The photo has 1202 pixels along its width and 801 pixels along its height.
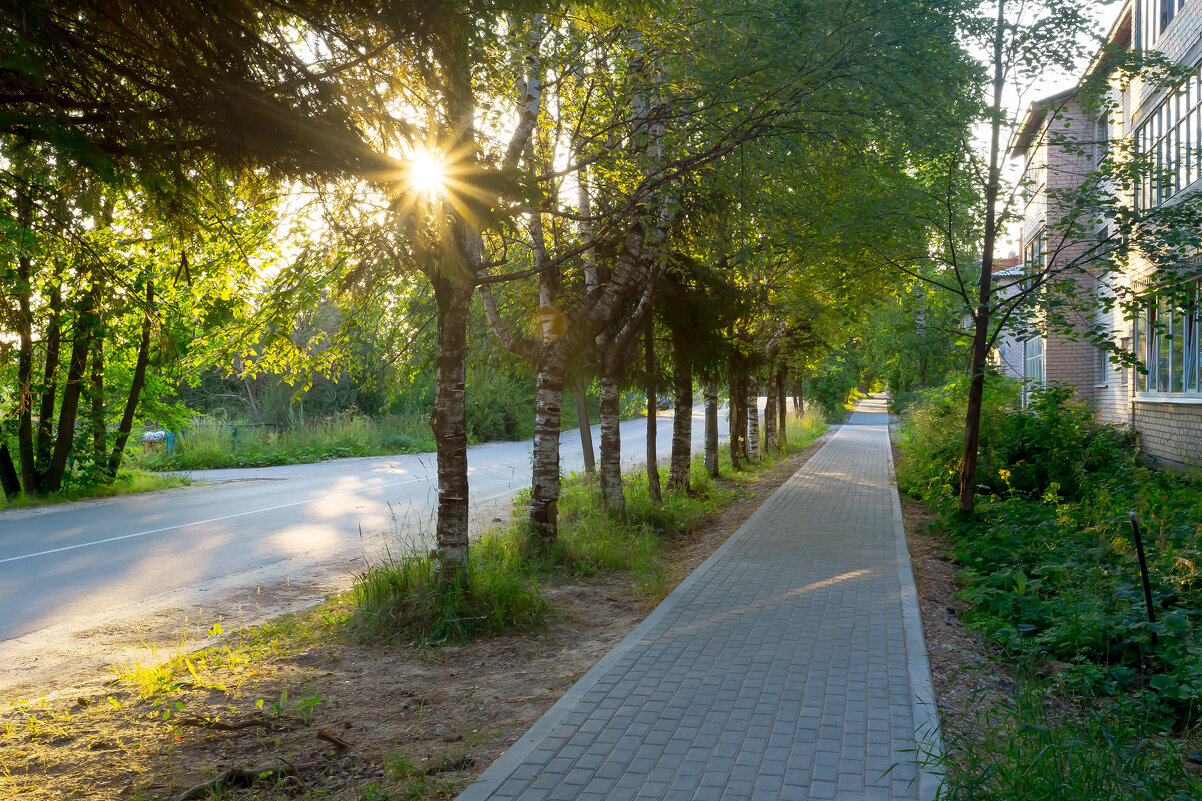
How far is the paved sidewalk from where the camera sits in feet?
13.2

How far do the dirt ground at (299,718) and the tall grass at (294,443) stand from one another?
19.2 m

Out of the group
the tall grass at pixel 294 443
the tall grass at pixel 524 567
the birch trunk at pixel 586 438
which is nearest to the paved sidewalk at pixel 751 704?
the tall grass at pixel 524 567

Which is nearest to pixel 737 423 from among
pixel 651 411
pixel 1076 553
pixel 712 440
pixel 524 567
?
pixel 712 440

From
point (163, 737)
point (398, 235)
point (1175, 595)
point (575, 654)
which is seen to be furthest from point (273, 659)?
point (1175, 595)

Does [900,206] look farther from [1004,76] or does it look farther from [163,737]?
[163,737]

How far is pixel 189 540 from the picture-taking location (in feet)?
38.8

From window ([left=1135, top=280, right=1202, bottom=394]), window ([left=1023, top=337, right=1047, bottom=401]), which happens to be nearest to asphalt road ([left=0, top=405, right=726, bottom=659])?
window ([left=1135, top=280, right=1202, bottom=394])

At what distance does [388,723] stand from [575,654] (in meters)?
1.78

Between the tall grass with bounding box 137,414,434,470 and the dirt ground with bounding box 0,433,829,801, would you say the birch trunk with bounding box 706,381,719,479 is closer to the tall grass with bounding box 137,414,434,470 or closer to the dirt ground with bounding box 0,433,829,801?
the dirt ground with bounding box 0,433,829,801

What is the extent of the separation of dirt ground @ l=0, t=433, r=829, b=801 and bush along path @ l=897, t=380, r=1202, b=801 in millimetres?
2575

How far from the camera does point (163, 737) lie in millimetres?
4773

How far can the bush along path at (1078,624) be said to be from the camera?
3.91m

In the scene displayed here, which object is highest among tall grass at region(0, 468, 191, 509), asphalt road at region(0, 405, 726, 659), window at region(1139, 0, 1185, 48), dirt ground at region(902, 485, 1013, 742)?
window at region(1139, 0, 1185, 48)

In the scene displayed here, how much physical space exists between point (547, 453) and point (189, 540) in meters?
5.45
